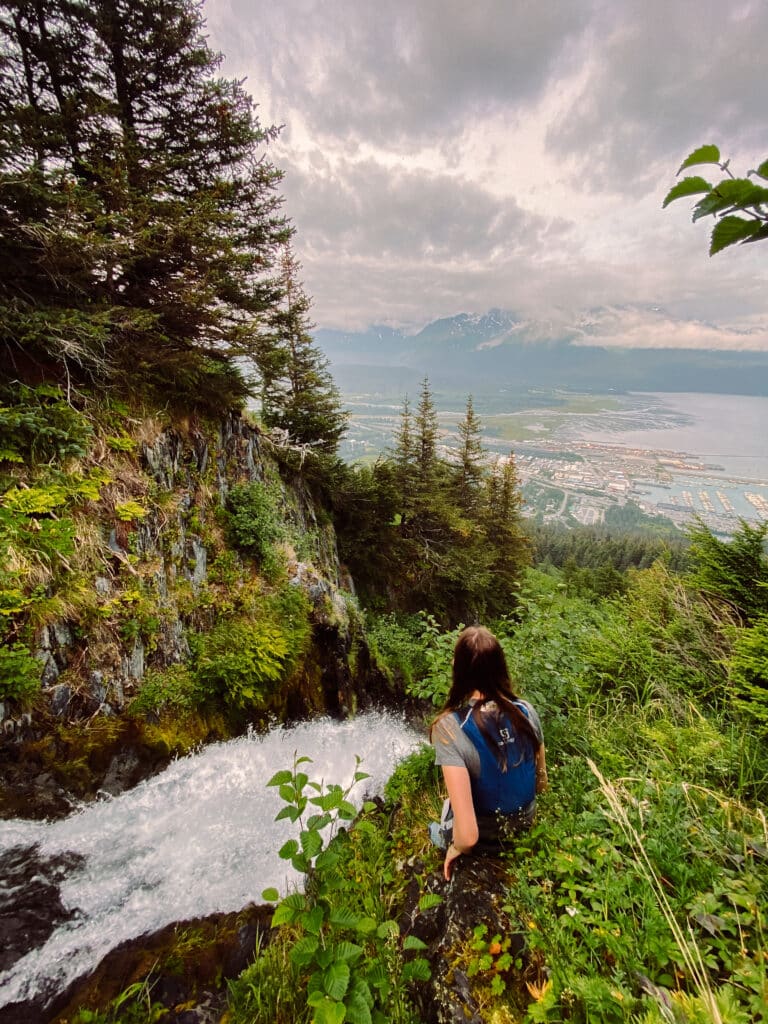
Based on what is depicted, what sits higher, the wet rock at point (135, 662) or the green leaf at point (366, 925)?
the green leaf at point (366, 925)

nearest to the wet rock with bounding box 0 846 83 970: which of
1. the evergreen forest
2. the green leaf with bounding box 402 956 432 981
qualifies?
the evergreen forest

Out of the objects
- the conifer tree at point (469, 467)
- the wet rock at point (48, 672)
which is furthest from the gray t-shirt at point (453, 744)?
the conifer tree at point (469, 467)

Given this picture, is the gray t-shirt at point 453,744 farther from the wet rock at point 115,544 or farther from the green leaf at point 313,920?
the wet rock at point 115,544

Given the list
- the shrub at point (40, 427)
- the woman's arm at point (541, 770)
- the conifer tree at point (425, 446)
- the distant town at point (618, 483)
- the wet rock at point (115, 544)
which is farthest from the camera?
the distant town at point (618, 483)

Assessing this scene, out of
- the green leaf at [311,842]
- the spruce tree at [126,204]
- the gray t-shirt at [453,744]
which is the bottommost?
the green leaf at [311,842]

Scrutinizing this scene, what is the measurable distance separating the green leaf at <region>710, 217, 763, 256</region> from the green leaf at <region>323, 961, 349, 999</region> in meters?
3.30

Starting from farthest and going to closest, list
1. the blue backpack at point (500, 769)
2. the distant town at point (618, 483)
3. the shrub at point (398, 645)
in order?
the distant town at point (618, 483) → the shrub at point (398, 645) → the blue backpack at point (500, 769)

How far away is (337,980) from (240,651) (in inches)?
179

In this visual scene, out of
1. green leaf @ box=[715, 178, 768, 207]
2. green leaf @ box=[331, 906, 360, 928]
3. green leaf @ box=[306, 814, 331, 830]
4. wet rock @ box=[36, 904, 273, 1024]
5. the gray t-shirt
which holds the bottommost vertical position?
wet rock @ box=[36, 904, 273, 1024]

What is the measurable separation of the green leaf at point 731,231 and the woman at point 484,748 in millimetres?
2297

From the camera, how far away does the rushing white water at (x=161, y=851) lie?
3629mm

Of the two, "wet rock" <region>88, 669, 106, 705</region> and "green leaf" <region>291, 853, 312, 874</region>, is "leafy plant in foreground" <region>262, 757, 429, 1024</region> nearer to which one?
"green leaf" <region>291, 853, 312, 874</region>

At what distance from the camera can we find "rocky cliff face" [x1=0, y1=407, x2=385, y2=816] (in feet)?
14.0

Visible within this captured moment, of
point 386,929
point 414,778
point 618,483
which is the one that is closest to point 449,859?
point 386,929
